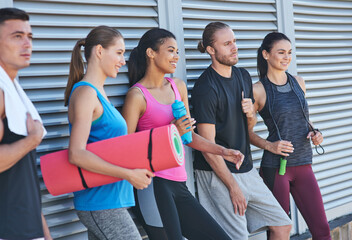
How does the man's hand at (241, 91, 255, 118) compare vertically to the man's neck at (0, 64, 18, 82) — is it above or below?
below

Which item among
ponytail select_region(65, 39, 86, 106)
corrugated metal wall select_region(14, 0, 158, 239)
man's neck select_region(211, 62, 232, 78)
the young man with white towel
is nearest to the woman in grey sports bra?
man's neck select_region(211, 62, 232, 78)

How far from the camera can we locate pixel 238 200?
3.66m

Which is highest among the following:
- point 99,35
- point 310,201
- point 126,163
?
point 99,35

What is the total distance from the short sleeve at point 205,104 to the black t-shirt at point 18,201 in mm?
1655

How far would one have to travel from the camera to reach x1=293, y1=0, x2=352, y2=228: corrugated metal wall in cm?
508

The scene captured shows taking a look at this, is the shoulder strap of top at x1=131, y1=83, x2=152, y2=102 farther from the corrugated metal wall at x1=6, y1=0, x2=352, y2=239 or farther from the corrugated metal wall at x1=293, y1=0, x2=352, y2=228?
the corrugated metal wall at x1=293, y1=0, x2=352, y2=228

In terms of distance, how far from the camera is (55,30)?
10.4ft

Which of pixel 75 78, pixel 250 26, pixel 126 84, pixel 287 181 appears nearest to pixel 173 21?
pixel 126 84

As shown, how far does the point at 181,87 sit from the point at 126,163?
1191 mm

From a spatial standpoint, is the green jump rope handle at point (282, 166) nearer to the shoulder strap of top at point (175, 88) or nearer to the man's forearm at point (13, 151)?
the shoulder strap of top at point (175, 88)

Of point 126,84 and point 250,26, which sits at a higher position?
point 250,26

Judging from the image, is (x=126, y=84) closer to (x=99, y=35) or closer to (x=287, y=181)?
(x=99, y=35)

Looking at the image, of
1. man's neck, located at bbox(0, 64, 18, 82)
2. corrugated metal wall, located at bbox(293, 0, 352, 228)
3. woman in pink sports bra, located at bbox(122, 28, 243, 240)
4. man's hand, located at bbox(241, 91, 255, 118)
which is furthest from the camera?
corrugated metal wall, located at bbox(293, 0, 352, 228)

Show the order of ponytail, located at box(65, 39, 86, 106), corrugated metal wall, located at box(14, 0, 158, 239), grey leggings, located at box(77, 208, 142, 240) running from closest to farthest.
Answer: grey leggings, located at box(77, 208, 142, 240) < ponytail, located at box(65, 39, 86, 106) < corrugated metal wall, located at box(14, 0, 158, 239)
